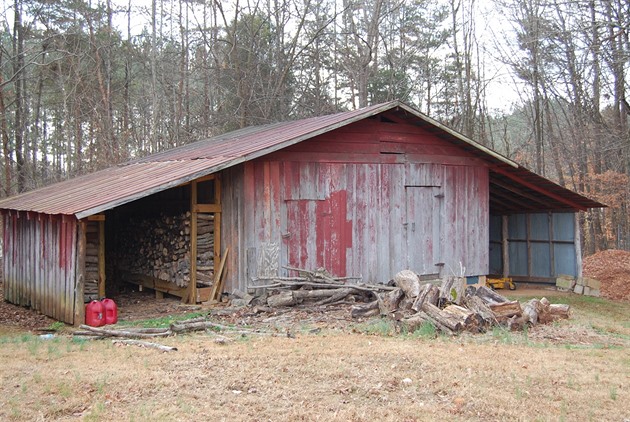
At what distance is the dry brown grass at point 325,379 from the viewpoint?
550 centimetres

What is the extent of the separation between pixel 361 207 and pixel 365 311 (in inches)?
143

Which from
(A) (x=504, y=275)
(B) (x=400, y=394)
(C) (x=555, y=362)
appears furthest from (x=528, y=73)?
(B) (x=400, y=394)

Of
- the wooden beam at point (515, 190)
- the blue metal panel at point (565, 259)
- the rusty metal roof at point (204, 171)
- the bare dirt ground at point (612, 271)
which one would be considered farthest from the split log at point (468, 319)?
the bare dirt ground at point (612, 271)

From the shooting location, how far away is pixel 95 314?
10.6 metres

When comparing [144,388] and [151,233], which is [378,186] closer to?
[151,233]

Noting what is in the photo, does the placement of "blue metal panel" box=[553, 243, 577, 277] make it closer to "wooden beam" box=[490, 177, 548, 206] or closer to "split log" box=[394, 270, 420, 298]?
"wooden beam" box=[490, 177, 548, 206]

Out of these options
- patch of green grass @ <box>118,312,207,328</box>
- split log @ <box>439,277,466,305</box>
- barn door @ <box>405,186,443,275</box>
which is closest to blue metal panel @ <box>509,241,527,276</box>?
barn door @ <box>405,186,443,275</box>

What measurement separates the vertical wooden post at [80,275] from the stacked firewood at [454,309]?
4685 mm

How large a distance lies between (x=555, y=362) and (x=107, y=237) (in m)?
13.8

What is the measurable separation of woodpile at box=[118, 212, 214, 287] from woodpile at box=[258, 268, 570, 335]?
6.50 feet

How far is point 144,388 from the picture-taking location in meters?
6.08

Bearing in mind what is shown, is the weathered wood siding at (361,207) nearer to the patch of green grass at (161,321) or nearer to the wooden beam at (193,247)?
the wooden beam at (193,247)

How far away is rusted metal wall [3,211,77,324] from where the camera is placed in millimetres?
11203

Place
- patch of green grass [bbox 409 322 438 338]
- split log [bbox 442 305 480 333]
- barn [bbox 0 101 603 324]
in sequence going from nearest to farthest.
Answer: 1. patch of green grass [bbox 409 322 438 338]
2. split log [bbox 442 305 480 333]
3. barn [bbox 0 101 603 324]
